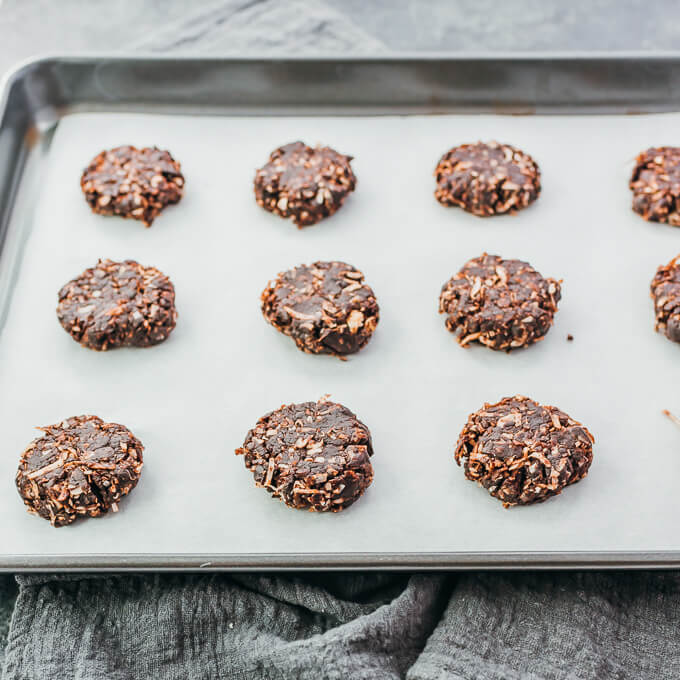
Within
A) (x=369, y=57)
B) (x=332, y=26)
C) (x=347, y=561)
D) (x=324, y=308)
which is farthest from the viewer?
(x=332, y=26)

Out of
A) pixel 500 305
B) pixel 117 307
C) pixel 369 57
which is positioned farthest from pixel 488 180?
pixel 117 307

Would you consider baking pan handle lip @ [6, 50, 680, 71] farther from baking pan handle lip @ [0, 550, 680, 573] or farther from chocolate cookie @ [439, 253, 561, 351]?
baking pan handle lip @ [0, 550, 680, 573]

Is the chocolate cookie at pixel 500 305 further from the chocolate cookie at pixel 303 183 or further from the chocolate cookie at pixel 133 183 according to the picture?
the chocolate cookie at pixel 133 183

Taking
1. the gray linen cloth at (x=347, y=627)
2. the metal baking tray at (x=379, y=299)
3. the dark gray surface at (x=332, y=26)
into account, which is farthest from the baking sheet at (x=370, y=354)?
the dark gray surface at (x=332, y=26)

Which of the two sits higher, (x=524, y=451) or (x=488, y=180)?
(x=488, y=180)

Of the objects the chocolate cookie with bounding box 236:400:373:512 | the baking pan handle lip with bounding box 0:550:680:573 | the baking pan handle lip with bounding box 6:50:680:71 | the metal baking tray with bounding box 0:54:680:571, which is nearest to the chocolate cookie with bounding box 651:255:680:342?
the metal baking tray with bounding box 0:54:680:571

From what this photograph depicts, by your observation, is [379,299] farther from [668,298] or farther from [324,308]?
[668,298]
